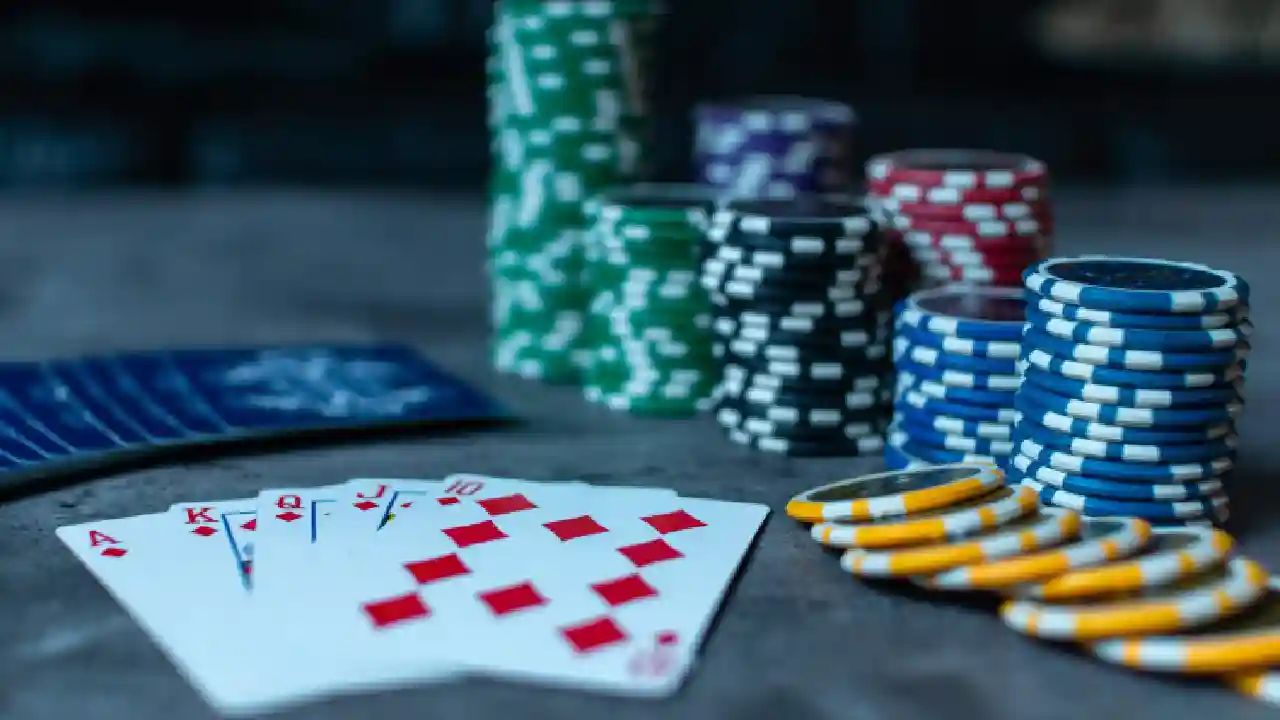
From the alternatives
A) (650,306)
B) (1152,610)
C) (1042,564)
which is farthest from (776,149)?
(1152,610)

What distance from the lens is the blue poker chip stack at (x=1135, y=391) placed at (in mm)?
1720

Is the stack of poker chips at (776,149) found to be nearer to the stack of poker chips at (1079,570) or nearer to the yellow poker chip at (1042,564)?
the stack of poker chips at (1079,570)

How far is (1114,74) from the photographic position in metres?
6.69

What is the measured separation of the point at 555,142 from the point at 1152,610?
1496 mm

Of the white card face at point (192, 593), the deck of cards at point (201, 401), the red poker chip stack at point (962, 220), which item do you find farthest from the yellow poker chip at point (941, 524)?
the deck of cards at point (201, 401)

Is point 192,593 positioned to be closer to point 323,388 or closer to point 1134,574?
point 323,388

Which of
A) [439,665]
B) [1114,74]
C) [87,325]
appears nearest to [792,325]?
[439,665]

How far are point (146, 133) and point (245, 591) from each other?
466 cm

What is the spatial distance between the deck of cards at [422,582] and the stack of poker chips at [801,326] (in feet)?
1.00

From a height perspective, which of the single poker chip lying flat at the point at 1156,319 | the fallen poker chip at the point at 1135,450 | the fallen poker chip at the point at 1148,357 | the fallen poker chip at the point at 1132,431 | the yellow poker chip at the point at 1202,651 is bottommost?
the yellow poker chip at the point at 1202,651

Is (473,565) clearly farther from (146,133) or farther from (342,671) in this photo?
(146,133)

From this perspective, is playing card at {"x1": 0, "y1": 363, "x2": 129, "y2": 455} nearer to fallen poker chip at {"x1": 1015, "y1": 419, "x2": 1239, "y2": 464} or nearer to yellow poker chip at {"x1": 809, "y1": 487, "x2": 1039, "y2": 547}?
yellow poker chip at {"x1": 809, "y1": 487, "x2": 1039, "y2": 547}

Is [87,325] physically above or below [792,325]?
below

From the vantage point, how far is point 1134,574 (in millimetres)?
1472
